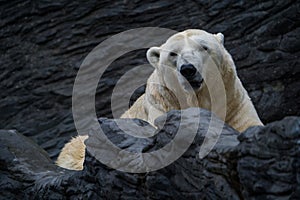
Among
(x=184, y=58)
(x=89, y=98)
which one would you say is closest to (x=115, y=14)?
(x=89, y=98)

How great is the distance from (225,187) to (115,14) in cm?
505

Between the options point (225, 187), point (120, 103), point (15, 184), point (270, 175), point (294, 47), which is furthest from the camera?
point (120, 103)

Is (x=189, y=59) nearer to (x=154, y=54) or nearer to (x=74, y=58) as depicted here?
(x=154, y=54)

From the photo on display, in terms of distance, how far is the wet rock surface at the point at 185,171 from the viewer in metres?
2.57

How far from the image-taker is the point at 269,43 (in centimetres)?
688

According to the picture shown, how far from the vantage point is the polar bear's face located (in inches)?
179

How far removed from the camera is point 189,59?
4.56m

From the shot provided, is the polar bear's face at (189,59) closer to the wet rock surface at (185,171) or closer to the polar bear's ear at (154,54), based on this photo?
the polar bear's ear at (154,54)

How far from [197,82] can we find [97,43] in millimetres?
3362

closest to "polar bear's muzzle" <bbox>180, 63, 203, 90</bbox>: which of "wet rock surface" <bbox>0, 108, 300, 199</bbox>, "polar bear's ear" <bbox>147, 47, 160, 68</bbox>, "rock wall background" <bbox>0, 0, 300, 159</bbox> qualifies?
"polar bear's ear" <bbox>147, 47, 160, 68</bbox>

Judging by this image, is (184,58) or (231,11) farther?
(231,11)

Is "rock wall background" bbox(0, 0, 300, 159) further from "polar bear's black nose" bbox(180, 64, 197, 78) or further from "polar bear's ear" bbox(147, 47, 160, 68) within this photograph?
"polar bear's black nose" bbox(180, 64, 197, 78)

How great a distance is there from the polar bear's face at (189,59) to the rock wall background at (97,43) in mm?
2018

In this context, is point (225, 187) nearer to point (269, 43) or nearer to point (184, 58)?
point (184, 58)
